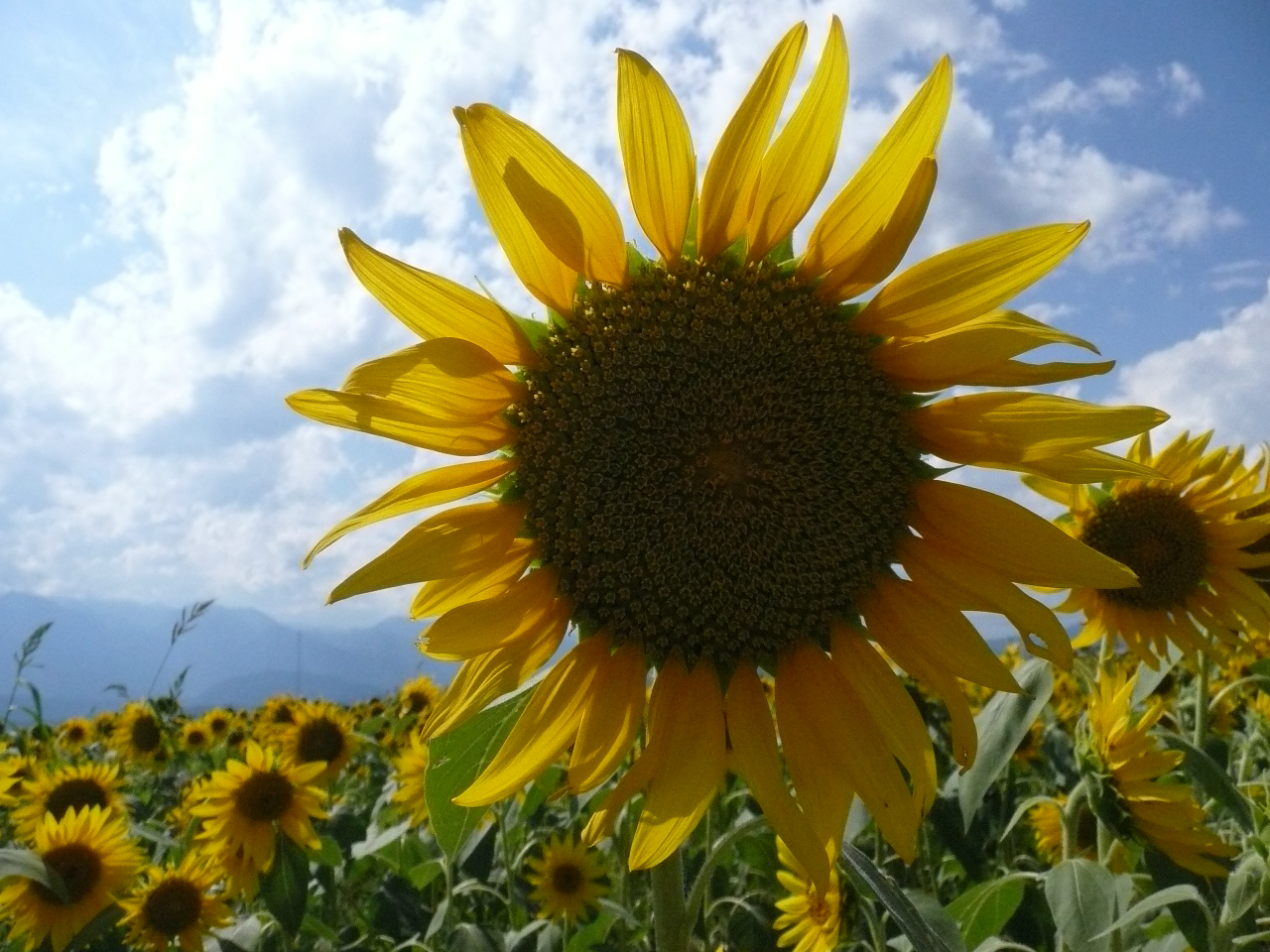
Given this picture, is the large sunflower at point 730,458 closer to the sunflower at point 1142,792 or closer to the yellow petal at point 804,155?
the yellow petal at point 804,155

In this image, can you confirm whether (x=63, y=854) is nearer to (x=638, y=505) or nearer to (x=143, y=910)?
(x=143, y=910)

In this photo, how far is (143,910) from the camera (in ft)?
15.4

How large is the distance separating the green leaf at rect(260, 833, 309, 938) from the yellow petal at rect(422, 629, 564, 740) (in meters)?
2.65

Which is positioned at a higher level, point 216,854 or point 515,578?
point 515,578

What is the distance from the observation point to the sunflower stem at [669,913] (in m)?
1.74

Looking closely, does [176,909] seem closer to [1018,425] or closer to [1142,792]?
[1142,792]

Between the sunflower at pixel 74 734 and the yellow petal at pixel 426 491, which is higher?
the yellow petal at pixel 426 491

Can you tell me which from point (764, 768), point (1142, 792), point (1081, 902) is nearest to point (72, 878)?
point (764, 768)

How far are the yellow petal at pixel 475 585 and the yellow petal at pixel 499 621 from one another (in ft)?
0.09

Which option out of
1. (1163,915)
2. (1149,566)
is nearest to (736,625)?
(1163,915)

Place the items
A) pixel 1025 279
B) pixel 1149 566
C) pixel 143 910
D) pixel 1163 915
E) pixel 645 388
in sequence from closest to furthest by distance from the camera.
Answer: pixel 1025 279 → pixel 645 388 → pixel 1163 915 → pixel 1149 566 → pixel 143 910

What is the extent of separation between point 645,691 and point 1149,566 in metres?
2.44

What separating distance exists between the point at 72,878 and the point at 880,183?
506 centimetres

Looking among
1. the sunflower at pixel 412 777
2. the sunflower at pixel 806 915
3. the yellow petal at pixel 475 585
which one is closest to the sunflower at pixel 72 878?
the sunflower at pixel 412 777
